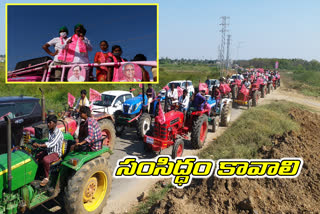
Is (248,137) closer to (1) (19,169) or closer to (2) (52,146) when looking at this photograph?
(2) (52,146)

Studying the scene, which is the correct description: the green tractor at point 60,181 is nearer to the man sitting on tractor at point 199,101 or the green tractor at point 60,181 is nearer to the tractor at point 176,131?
the tractor at point 176,131

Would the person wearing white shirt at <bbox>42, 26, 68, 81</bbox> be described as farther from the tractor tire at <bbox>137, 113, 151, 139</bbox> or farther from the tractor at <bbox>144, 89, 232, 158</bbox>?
the tractor tire at <bbox>137, 113, 151, 139</bbox>

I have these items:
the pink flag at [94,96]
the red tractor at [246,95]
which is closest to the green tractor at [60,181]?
the pink flag at [94,96]

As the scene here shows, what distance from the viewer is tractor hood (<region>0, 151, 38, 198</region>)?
3.74 metres

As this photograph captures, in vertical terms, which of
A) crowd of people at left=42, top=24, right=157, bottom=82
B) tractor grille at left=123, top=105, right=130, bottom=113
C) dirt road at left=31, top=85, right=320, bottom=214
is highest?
crowd of people at left=42, top=24, right=157, bottom=82

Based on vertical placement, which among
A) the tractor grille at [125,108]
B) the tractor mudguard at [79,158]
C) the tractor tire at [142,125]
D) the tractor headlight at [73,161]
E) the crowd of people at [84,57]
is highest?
the crowd of people at [84,57]

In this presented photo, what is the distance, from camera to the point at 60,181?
14.1ft

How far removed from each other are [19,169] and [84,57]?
234 cm

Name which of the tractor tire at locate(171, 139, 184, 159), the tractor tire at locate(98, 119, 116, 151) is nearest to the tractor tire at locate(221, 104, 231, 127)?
the tractor tire at locate(171, 139, 184, 159)

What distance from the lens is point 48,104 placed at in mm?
12562

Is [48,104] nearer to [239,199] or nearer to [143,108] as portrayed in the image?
[143,108]

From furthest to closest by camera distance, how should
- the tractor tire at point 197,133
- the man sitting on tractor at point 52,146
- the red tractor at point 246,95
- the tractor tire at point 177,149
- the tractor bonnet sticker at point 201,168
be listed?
the red tractor at point 246,95 < the tractor tire at point 197,133 < the tractor tire at point 177,149 < the tractor bonnet sticker at point 201,168 < the man sitting on tractor at point 52,146

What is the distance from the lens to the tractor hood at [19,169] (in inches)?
147

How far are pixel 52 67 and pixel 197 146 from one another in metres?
4.89
